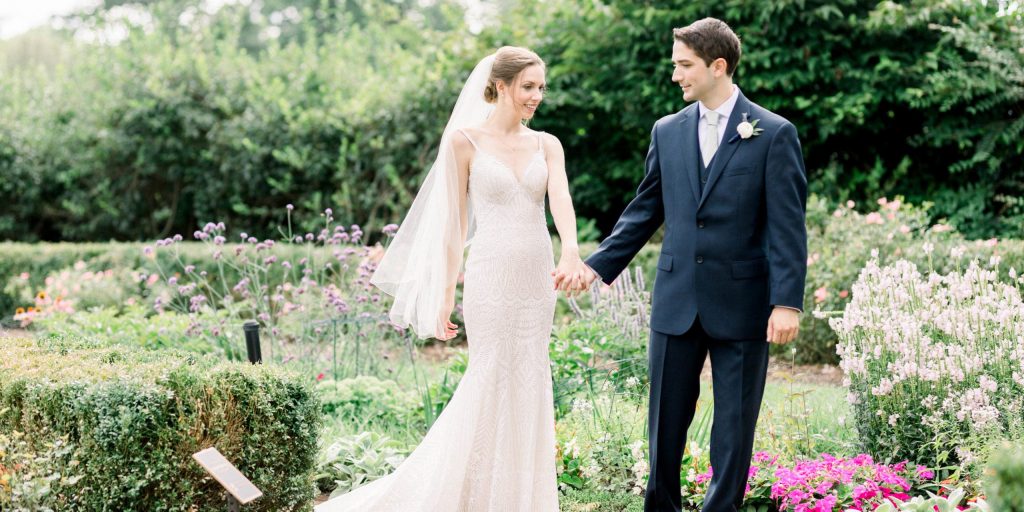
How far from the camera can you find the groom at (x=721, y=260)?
11.4 ft

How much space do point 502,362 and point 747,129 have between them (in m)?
1.39

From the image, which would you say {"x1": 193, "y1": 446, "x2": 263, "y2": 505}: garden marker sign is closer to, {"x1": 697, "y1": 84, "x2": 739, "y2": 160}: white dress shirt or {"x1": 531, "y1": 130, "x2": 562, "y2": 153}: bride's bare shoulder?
{"x1": 531, "y1": 130, "x2": 562, "y2": 153}: bride's bare shoulder

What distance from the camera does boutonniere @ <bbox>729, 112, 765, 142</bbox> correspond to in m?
3.49

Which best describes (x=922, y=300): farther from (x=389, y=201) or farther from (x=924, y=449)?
(x=389, y=201)

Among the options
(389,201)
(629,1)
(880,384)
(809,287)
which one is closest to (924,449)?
(880,384)

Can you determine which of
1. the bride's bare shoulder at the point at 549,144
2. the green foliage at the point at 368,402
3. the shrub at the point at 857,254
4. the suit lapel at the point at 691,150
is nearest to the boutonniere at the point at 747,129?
the suit lapel at the point at 691,150

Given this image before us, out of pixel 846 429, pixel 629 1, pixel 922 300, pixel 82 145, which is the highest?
pixel 629 1

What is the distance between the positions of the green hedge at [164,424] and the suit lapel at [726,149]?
5.96 feet

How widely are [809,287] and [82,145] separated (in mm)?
10622

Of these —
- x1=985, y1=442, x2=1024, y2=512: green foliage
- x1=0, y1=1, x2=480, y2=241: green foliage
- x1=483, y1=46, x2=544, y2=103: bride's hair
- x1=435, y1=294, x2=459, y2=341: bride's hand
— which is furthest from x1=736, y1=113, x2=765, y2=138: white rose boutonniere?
x1=0, y1=1, x2=480, y2=241: green foliage

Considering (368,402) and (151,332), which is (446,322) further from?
(151,332)

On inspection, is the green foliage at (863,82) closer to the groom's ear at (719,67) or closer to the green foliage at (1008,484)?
the groom's ear at (719,67)

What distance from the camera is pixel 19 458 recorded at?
3623mm

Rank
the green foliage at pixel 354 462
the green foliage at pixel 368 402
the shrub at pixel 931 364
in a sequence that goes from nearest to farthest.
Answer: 1. the shrub at pixel 931 364
2. the green foliage at pixel 354 462
3. the green foliage at pixel 368 402
